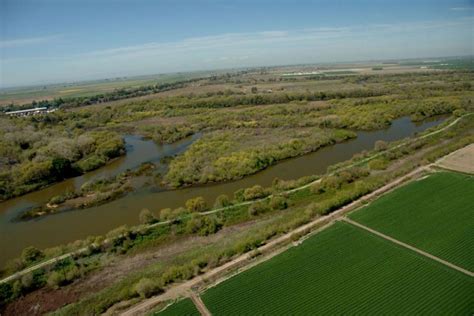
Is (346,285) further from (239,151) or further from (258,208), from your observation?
(239,151)

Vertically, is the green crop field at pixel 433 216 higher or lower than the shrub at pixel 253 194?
lower

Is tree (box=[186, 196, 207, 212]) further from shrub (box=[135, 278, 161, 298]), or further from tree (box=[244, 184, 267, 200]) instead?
shrub (box=[135, 278, 161, 298])

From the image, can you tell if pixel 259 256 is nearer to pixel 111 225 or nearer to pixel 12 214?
pixel 111 225

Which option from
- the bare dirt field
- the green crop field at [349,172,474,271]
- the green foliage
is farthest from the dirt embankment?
the bare dirt field

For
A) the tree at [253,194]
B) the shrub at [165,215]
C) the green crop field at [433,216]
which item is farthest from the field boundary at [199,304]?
the green crop field at [433,216]

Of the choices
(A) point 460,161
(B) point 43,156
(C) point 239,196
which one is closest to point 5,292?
(C) point 239,196

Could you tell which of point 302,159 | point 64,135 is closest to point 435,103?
point 302,159

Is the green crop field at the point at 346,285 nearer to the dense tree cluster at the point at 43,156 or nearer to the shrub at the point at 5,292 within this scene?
the shrub at the point at 5,292
